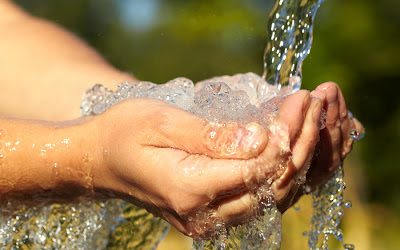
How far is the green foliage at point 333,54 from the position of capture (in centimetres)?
Answer: 659

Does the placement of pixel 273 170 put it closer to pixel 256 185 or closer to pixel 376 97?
pixel 256 185

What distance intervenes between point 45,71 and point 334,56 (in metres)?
5.36

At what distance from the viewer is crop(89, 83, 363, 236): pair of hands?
1.13m

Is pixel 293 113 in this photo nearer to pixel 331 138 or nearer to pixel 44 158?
pixel 331 138

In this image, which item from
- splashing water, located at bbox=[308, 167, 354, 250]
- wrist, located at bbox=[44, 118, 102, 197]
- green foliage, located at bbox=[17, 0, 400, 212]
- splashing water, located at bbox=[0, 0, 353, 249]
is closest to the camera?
splashing water, located at bbox=[0, 0, 353, 249]

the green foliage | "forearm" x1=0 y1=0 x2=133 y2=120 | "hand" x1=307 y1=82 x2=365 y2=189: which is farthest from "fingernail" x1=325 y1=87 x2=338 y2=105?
the green foliage

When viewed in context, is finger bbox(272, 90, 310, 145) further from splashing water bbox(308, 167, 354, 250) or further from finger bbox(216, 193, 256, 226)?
splashing water bbox(308, 167, 354, 250)

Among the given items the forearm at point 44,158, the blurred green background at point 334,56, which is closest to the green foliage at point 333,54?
the blurred green background at point 334,56

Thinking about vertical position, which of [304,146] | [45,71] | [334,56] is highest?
[334,56]

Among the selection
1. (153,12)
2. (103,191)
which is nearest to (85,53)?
(103,191)

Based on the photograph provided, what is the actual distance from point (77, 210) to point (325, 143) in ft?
1.45

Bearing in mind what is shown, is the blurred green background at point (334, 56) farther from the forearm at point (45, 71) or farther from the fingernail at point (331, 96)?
the fingernail at point (331, 96)

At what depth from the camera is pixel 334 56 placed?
7059 millimetres

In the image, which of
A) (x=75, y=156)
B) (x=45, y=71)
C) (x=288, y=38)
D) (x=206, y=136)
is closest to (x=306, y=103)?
(x=206, y=136)
